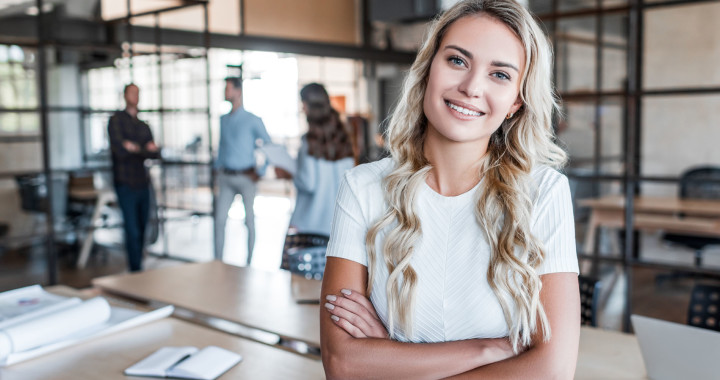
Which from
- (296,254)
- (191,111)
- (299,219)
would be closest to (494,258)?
(296,254)

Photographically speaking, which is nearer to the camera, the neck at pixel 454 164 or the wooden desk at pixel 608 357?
the neck at pixel 454 164

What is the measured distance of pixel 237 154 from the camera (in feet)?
19.2

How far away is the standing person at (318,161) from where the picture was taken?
4.07 meters

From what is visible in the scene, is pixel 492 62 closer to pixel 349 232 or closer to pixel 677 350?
pixel 349 232

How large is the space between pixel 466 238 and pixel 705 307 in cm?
136

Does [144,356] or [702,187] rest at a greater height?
[702,187]

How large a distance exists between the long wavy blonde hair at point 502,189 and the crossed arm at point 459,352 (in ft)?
0.11

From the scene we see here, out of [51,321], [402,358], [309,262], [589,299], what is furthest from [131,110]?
[402,358]

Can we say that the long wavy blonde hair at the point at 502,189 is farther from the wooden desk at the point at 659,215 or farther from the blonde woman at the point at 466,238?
the wooden desk at the point at 659,215

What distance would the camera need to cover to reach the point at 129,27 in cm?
A: 625

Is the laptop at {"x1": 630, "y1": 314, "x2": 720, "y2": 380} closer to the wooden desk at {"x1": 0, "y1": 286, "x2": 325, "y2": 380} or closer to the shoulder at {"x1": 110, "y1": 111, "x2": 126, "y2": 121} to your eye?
the wooden desk at {"x1": 0, "y1": 286, "x2": 325, "y2": 380}

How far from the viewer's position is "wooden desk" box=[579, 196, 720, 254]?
4.89 metres

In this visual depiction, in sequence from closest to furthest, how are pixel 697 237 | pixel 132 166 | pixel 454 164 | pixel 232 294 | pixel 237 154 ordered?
1. pixel 454 164
2. pixel 232 294
3. pixel 697 237
4. pixel 132 166
5. pixel 237 154

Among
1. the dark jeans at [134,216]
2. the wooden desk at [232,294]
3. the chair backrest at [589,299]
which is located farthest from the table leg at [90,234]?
the chair backrest at [589,299]
